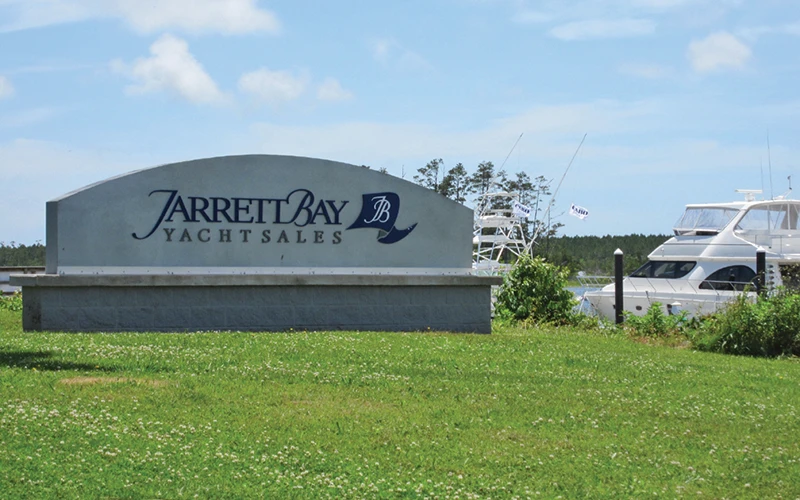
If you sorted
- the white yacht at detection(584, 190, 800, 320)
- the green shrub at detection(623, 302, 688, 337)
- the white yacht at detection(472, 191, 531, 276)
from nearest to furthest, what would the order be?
1. the green shrub at detection(623, 302, 688, 337)
2. the white yacht at detection(584, 190, 800, 320)
3. the white yacht at detection(472, 191, 531, 276)

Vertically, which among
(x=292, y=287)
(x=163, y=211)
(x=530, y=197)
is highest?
(x=530, y=197)

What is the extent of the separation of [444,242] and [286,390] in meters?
7.87

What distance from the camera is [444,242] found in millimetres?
17594

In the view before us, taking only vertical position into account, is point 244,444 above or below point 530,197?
below

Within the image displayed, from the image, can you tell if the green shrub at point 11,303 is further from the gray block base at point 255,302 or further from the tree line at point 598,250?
the tree line at point 598,250

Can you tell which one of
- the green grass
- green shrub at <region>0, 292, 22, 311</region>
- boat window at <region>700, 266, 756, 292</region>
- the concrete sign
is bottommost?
the green grass

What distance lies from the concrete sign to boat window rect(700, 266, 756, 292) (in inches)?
502

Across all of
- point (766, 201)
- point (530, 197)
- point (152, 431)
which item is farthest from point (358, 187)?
point (530, 197)

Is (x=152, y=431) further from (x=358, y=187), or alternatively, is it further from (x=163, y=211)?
(x=358, y=187)

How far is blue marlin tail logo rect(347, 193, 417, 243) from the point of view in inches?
672

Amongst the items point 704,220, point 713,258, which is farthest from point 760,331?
point 704,220

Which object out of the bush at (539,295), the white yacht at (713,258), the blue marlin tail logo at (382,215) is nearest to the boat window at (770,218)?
the white yacht at (713,258)

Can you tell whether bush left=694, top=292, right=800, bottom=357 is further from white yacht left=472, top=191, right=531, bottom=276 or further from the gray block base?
white yacht left=472, top=191, right=531, bottom=276

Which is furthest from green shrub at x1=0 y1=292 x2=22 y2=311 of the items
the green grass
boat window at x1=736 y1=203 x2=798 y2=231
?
boat window at x1=736 y1=203 x2=798 y2=231
